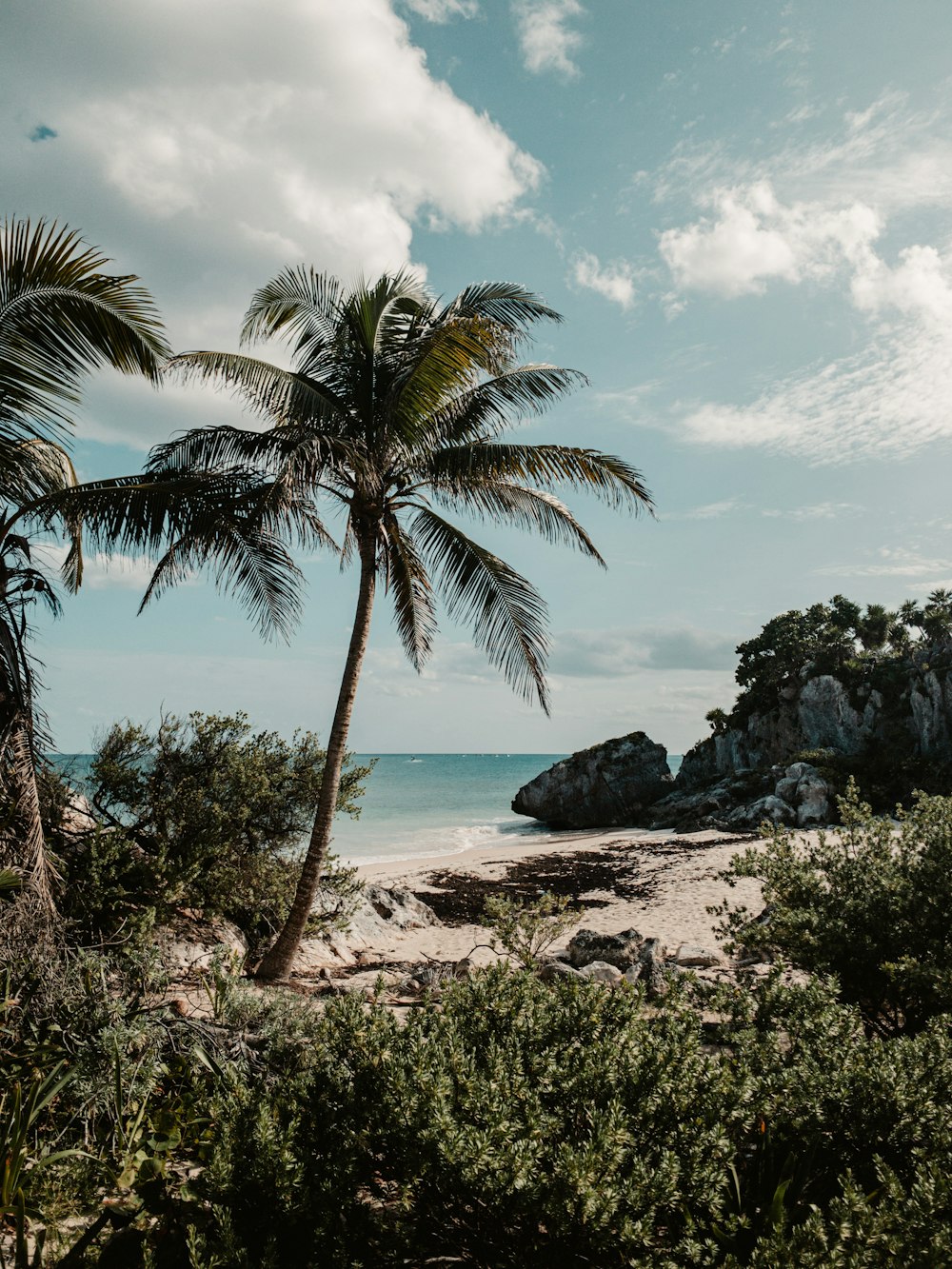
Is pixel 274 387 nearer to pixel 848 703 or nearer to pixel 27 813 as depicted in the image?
pixel 27 813

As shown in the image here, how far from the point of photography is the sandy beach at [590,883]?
38.5ft

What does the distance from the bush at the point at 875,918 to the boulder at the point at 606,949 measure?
345 cm

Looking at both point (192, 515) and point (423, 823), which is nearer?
point (192, 515)

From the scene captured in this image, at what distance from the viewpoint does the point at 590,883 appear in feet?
60.8

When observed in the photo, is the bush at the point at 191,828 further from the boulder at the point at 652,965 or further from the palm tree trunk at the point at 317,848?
the boulder at the point at 652,965

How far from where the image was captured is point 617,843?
26.4 meters

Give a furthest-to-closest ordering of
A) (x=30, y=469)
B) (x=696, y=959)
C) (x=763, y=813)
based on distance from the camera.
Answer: (x=763, y=813) → (x=696, y=959) → (x=30, y=469)

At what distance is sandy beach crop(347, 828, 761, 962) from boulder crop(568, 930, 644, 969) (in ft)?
2.92

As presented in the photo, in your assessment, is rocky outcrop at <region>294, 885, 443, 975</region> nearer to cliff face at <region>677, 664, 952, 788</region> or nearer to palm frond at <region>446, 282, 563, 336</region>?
palm frond at <region>446, 282, 563, 336</region>

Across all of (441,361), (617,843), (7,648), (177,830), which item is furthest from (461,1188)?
(617,843)

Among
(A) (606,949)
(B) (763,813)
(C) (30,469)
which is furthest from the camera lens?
(B) (763,813)

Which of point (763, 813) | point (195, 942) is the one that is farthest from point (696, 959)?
point (763, 813)

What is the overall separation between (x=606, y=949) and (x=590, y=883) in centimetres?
998

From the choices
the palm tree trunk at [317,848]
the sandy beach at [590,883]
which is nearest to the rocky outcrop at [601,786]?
the sandy beach at [590,883]
